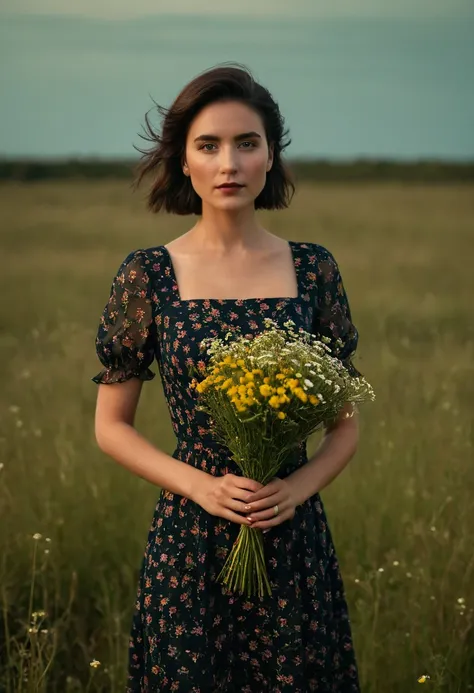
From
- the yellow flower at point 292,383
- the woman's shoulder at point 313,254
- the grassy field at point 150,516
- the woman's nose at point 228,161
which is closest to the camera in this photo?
the yellow flower at point 292,383

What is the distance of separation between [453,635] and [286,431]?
1591mm

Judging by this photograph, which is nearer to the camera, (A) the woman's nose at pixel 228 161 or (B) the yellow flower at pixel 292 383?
(B) the yellow flower at pixel 292 383

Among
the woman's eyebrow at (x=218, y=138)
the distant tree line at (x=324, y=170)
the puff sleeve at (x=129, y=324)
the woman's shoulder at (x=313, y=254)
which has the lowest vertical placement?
the puff sleeve at (x=129, y=324)

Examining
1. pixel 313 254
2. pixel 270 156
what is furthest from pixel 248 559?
pixel 270 156

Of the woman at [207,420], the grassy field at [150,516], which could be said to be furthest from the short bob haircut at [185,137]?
the grassy field at [150,516]

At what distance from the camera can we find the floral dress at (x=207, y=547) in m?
2.68

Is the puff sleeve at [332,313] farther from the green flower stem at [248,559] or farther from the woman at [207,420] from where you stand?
the green flower stem at [248,559]

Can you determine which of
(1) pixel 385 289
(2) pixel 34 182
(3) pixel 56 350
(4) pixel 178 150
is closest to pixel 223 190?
(4) pixel 178 150

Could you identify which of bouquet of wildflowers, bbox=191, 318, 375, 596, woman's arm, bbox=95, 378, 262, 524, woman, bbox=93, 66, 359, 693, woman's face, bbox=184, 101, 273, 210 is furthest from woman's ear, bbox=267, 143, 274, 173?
woman's arm, bbox=95, 378, 262, 524

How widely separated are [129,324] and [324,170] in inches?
1165

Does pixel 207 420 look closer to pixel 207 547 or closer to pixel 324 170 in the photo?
pixel 207 547

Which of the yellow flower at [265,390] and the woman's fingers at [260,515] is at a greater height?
the yellow flower at [265,390]

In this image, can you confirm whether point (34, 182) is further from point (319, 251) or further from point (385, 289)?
point (319, 251)

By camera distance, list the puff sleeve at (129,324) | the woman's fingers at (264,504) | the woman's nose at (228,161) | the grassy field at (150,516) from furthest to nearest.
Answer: the grassy field at (150,516) < the puff sleeve at (129,324) < the woman's nose at (228,161) < the woman's fingers at (264,504)
